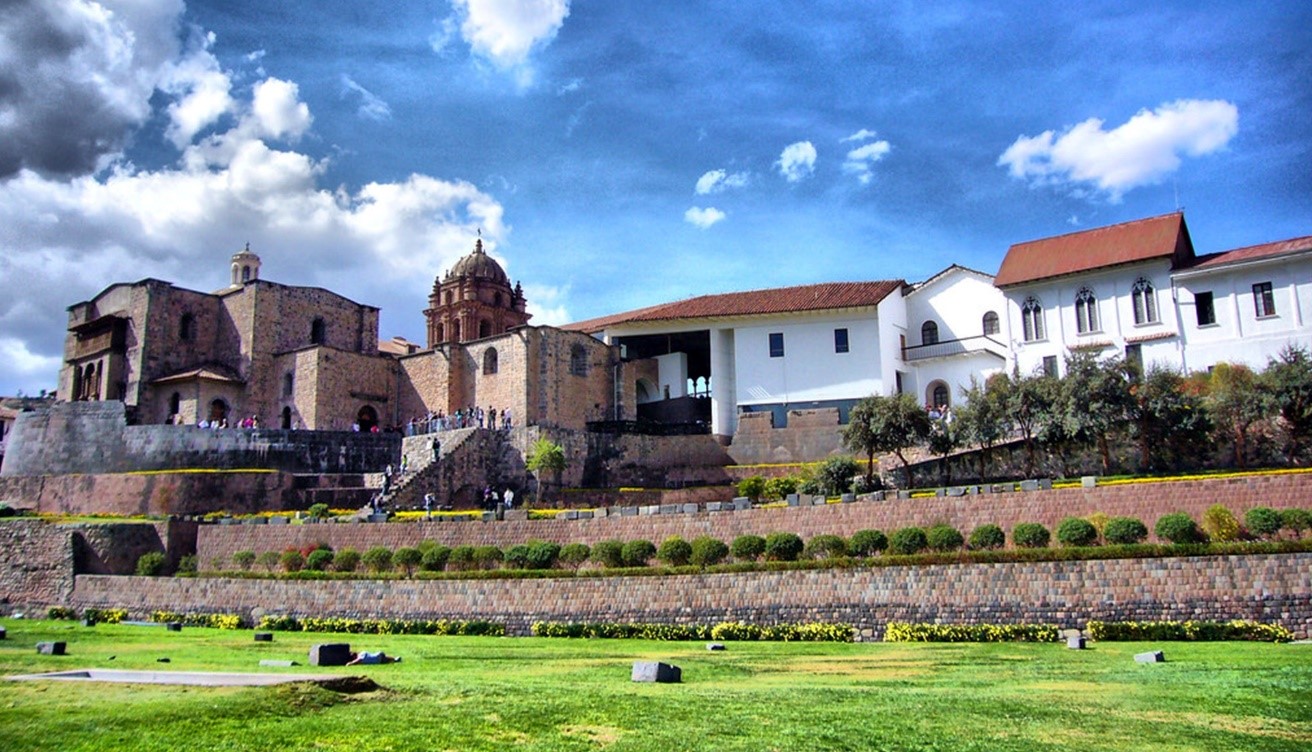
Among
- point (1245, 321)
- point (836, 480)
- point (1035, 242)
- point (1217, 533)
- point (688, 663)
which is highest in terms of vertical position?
point (1035, 242)

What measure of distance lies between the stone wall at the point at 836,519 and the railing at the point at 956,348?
62.1ft

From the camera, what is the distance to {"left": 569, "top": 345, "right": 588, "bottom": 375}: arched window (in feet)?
149

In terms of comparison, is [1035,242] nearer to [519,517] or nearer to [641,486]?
[641,486]

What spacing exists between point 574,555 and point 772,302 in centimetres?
2349

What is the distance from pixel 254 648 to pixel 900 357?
32950 millimetres

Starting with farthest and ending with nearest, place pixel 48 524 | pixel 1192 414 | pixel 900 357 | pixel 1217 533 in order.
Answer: pixel 900 357
pixel 48 524
pixel 1192 414
pixel 1217 533

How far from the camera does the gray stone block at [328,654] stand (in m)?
13.2

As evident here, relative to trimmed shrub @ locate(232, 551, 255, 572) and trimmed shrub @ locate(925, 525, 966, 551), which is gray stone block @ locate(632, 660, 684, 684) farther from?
trimmed shrub @ locate(232, 551, 255, 572)

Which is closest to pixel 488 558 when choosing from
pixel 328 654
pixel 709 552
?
pixel 709 552

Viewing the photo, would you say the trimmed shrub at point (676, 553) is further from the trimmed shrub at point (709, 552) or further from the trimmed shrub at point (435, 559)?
the trimmed shrub at point (435, 559)

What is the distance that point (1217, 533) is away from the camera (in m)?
20.2

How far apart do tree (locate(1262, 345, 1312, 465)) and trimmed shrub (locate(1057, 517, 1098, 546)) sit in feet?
31.9

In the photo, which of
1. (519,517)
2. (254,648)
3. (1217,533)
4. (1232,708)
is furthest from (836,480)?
(1232,708)

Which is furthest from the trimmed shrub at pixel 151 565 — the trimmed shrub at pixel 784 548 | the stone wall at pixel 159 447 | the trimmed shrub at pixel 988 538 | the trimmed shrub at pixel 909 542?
the trimmed shrub at pixel 988 538
